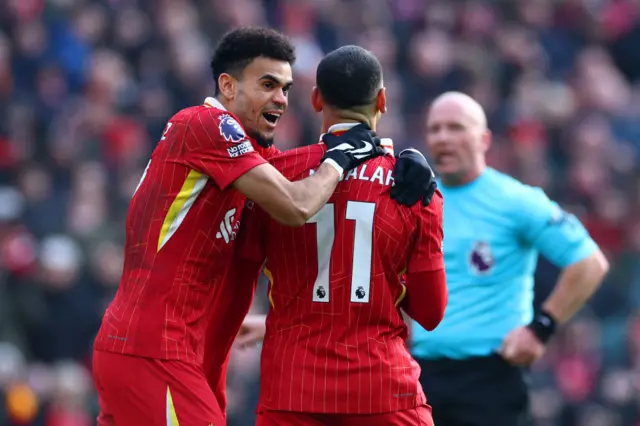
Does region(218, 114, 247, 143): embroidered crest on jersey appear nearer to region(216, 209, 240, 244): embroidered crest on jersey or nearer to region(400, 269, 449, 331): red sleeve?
region(216, 209, 240, 244): embroidered crest on jersey

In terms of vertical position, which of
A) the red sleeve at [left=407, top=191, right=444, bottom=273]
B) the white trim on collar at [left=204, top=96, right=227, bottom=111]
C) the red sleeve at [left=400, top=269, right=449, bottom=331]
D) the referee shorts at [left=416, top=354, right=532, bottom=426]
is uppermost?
the white trim on collar at [left=204, top=96, right=227, bottom=111]

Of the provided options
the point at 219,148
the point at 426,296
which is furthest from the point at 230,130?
A: the point at 426,296

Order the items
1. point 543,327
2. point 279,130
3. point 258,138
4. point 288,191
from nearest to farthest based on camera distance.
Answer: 1. point 288,191
2. point 258,138
3. point 543,327
4. point 279,130

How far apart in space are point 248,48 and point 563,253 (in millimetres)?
2517

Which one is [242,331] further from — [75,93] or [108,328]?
[75,93]

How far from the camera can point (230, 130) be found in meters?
5.36

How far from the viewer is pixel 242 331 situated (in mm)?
6371

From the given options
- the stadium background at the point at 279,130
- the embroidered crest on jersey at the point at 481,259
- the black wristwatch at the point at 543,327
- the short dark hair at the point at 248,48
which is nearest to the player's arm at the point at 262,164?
the short dark hair at the point at 248,48

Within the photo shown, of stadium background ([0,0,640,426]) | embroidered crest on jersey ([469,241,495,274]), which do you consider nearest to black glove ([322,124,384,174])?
embroidered crest on jersey ([469,241,495,274])

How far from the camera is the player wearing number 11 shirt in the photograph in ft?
17.1

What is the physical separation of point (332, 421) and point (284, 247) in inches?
30.7

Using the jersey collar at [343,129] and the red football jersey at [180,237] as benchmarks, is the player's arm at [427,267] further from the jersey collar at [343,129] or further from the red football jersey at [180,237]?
the red football jersey at [180,237]

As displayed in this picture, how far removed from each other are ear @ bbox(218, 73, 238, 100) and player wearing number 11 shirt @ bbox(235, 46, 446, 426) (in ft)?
1.48

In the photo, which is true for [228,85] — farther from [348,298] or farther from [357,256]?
[348,298]
